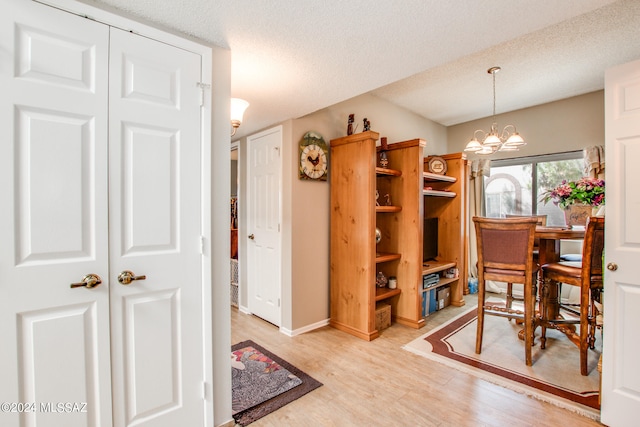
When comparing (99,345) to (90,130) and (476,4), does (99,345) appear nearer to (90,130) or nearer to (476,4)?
(90,130)

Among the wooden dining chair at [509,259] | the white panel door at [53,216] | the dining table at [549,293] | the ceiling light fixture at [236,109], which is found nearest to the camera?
the white panel door at [53,216]

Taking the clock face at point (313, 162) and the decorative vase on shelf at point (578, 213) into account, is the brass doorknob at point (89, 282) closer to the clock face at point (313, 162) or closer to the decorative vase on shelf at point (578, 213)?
the clock face at point (313, 162)

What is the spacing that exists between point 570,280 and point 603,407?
906mm

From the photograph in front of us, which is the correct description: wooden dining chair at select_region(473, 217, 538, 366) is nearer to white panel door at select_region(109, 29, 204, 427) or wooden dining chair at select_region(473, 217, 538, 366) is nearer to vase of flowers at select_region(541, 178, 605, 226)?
vase of flowers at select_region(541, 178, 605, 226)

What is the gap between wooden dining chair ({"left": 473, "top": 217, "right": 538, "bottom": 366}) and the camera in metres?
2.37

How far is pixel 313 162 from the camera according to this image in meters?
3.13

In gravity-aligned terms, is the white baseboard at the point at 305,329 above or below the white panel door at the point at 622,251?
below

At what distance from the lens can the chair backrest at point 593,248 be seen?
203cm

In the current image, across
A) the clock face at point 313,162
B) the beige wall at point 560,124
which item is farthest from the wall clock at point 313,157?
the beige wall at point 560,124

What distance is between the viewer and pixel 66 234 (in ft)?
4.14

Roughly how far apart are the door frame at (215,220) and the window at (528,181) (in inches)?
172

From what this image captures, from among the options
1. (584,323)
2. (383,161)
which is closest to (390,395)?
(584,323)

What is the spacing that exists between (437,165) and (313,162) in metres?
1.81

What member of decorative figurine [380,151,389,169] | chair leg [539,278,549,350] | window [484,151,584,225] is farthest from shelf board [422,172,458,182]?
chair leg [539,278,549,350]
